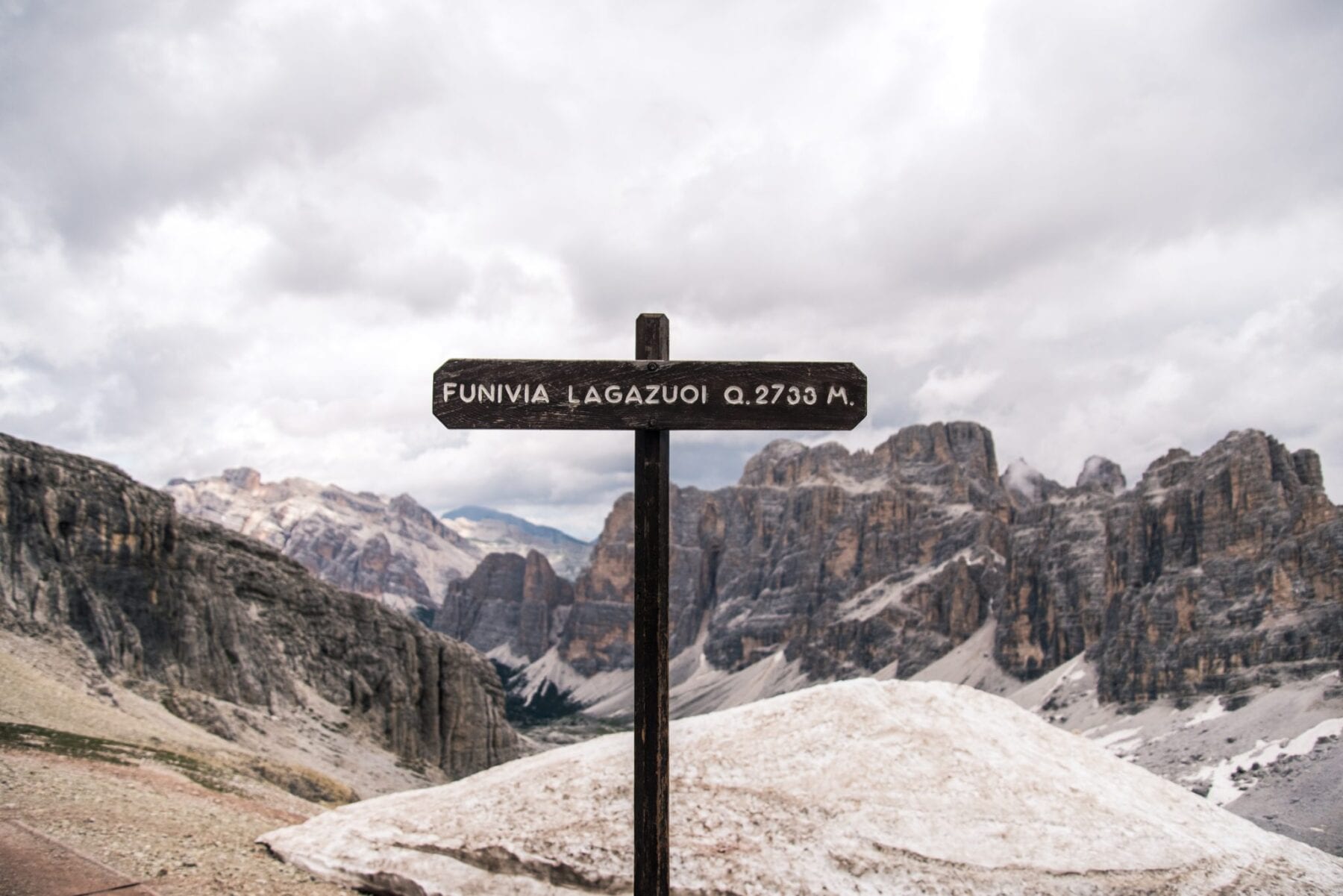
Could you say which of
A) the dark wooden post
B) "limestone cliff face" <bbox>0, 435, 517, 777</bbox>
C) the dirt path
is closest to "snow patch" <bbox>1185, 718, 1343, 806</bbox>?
"limestone cliff face" <bbox>0, 435, 517, 777</bbox>

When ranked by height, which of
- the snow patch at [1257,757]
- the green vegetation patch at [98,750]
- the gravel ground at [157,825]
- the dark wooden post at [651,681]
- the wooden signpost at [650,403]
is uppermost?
the wooden signpost at [650,403]

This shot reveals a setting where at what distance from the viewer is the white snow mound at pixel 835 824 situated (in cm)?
986

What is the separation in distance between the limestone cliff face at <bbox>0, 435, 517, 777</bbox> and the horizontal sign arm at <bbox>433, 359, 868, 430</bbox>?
2129 inches

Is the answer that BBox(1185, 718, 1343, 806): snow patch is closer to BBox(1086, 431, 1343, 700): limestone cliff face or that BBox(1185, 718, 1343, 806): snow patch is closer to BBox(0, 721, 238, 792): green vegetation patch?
BBox(1086, 431, 1343, 700): limestone cliff face

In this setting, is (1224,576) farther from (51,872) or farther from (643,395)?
(51,872)

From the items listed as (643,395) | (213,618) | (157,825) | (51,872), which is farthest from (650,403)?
Answer: (213,618)

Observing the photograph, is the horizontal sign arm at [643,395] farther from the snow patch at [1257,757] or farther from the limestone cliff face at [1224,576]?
the limestone cliff face at [1224,576]

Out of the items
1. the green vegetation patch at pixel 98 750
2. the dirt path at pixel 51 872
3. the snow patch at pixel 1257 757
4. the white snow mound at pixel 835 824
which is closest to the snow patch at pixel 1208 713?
the snow patch at pixel 1257 757

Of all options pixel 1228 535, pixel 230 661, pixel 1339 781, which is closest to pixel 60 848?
pixel 230 661

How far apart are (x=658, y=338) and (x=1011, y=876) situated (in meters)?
6.79

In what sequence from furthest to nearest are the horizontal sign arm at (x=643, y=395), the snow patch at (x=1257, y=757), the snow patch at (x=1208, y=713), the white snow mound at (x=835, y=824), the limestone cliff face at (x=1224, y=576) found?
the limestone cliff face at (x=1224, y=576) < the snow patch at (x=1208, y=713) < the snow patch at (x=1257, y=757) < the white snow mound at (x=835, y=824) < the horizontal sign arm at (x=643, y=395)

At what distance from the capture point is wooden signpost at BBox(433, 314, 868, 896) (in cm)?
728

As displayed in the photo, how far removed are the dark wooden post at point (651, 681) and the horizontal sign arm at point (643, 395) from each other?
0.95 ft

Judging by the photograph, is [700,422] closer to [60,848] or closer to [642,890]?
[642,890]
